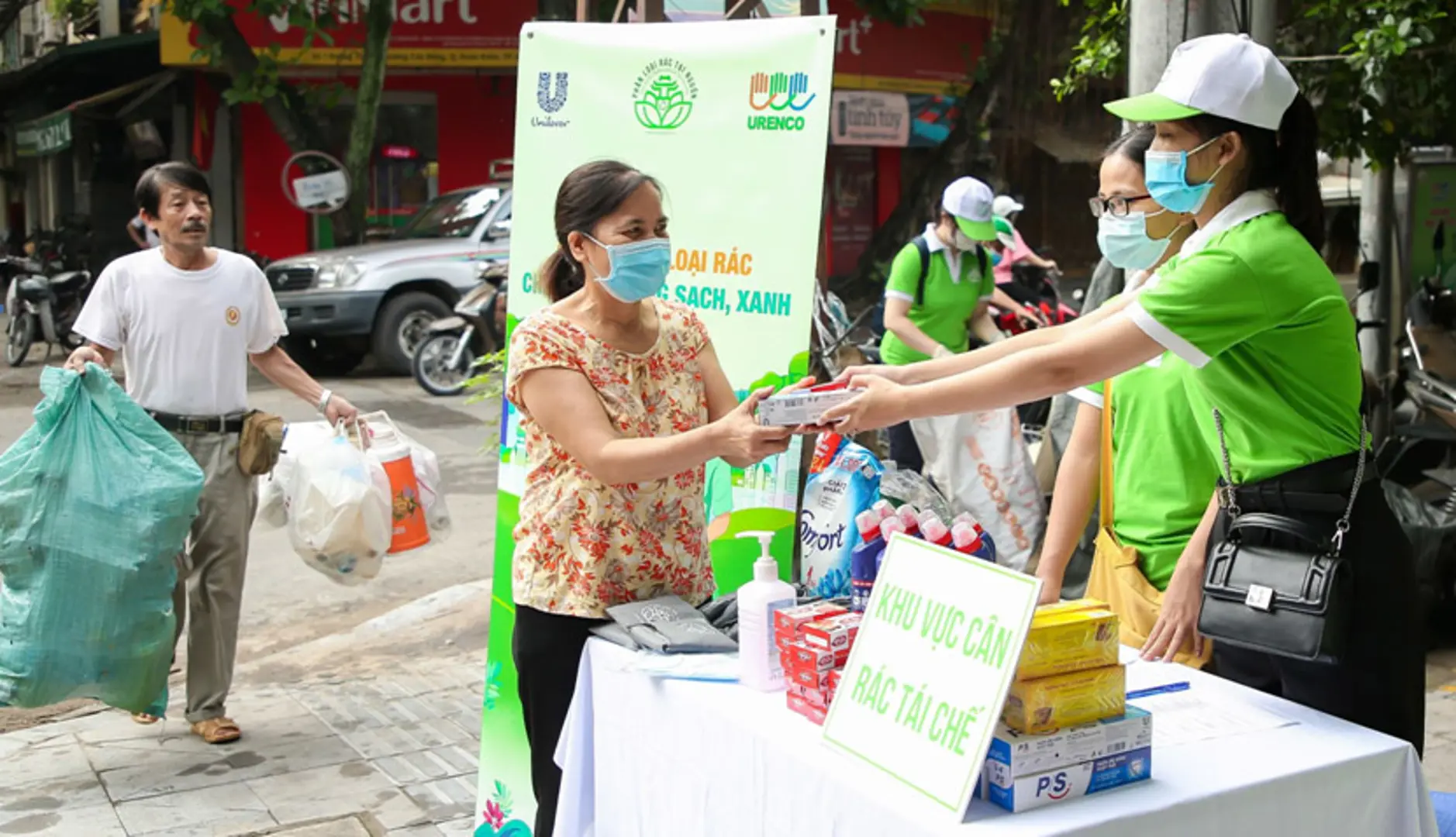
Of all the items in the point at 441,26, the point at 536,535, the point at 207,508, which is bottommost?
the point at 207,508

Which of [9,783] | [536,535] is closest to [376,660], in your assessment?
[9,783]

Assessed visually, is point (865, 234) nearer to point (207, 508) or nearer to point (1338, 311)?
point (207, 508)

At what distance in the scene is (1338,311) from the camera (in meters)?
2.43

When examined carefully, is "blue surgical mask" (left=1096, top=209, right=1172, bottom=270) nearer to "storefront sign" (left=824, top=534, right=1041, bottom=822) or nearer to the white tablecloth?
the white tablecloth

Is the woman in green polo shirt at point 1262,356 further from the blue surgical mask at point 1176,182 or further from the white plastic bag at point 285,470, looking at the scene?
the white plastic bag at point 285,470

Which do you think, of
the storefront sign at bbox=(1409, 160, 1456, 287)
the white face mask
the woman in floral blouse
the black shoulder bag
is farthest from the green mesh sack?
the storefront sign at bbox=(1409, 160, 1456, 287)

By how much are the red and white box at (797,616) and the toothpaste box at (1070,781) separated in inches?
20.3

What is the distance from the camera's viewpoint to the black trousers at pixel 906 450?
6.96m

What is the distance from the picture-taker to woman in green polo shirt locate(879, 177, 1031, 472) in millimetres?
6816

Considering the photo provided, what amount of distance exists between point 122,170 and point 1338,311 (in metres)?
21.6

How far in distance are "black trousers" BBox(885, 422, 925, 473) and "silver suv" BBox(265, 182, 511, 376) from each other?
763cm

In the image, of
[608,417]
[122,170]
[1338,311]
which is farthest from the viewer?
[122,170]

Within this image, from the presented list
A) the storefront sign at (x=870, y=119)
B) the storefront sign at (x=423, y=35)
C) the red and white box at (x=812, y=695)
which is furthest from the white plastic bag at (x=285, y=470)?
the storefront sign at (x=870, y=119)

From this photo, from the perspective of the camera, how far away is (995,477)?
654cm
